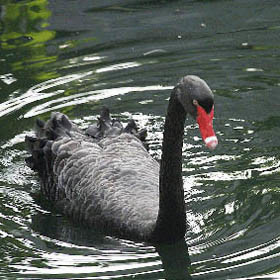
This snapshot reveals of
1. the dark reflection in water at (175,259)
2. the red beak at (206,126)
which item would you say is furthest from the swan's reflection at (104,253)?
the red beak at (206,126)

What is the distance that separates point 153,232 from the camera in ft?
19.2

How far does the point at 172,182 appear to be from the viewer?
5.72m

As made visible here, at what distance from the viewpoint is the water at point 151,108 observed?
5.73 metres

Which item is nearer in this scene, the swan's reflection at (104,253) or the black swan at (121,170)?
the black swan at (121,170)

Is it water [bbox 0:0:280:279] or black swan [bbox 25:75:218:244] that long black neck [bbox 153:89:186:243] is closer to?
black swan [bbox 25:75:218:244]

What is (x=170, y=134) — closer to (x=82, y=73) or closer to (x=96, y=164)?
(x=96, y=164)

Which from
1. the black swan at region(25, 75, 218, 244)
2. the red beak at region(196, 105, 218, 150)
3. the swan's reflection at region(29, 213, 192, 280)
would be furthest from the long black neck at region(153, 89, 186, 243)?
the red beak at region(196, 105, 218, 150)

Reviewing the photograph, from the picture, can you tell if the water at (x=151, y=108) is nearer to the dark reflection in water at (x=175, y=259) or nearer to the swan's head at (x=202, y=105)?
the dark reflection in water at (x=175, y=259)

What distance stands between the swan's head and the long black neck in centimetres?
19

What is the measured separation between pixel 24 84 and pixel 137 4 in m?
2.90

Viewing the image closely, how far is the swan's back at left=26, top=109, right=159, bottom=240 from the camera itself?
6070 mm

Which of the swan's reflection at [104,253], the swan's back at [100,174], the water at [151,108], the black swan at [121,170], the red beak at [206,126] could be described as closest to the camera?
the red beak at [206,126]

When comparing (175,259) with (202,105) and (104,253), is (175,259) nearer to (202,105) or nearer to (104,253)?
(104,253)

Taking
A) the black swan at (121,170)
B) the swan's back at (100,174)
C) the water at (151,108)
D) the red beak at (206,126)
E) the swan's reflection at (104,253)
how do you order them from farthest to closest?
1. the swan's back at (100,174)
2. the water at (151,108)
3. the swan's reflection at (104,253)
4. the black swan at (121,170)
5. the red beak at (206,126)
